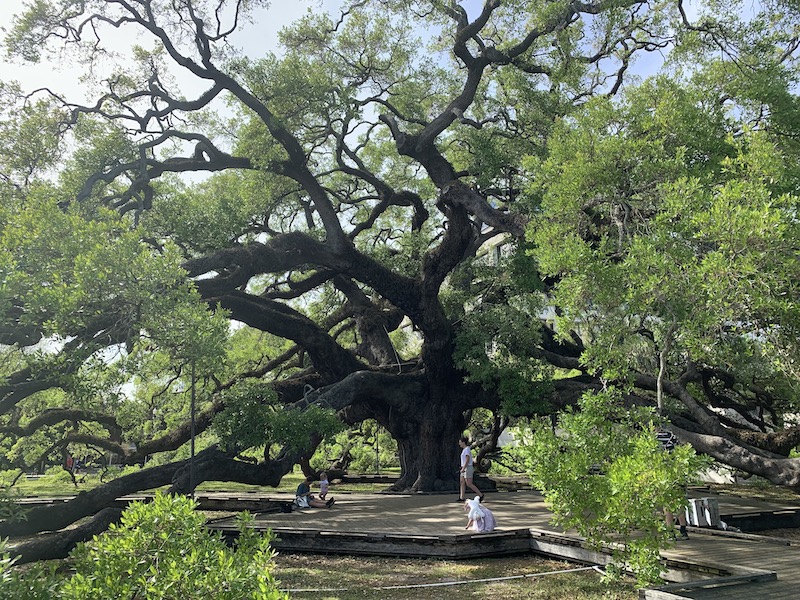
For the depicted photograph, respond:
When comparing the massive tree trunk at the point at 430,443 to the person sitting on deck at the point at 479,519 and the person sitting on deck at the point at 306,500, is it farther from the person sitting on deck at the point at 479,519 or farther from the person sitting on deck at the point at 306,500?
the person sitting on deck at the point at 479,519

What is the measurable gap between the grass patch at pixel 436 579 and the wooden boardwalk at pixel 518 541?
225 mm

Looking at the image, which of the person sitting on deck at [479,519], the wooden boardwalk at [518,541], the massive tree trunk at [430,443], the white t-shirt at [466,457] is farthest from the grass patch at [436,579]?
the massive tree trunk at [430,443]

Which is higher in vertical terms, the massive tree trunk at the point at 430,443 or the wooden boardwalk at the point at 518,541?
the massive tree trunk at the point at 430,443

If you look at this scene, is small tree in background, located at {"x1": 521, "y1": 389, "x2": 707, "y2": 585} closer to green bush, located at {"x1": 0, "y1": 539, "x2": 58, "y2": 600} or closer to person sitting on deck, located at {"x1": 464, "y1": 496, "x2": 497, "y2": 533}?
person sitting on deck, located at {"x1": 464, "y1": 496, "x2": 497, "y2": 533}

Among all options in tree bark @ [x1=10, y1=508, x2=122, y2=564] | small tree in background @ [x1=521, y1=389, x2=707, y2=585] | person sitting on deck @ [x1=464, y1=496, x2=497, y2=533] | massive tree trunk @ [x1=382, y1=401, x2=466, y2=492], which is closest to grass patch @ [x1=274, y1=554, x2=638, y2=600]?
person sitting on deck @ [x1=464, y1=496, x2=497, y2=533]

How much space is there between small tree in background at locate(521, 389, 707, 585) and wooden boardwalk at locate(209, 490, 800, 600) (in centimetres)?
58

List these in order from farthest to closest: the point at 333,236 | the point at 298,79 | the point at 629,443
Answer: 1. the point at 333,236
2. the point at 298,79
3. the point at 629,443

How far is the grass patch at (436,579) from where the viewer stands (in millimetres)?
7035

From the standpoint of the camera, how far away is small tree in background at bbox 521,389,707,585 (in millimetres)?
6211

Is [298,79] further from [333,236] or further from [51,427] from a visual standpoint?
[51,427]

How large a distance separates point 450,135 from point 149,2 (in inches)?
430

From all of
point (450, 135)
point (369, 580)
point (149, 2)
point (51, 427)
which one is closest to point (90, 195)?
point (149, 2)

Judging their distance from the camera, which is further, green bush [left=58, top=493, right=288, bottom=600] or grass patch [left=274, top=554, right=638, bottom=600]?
grass patch [left=274, top=554, right=638, bottom=600]

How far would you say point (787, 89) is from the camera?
1212 cm
